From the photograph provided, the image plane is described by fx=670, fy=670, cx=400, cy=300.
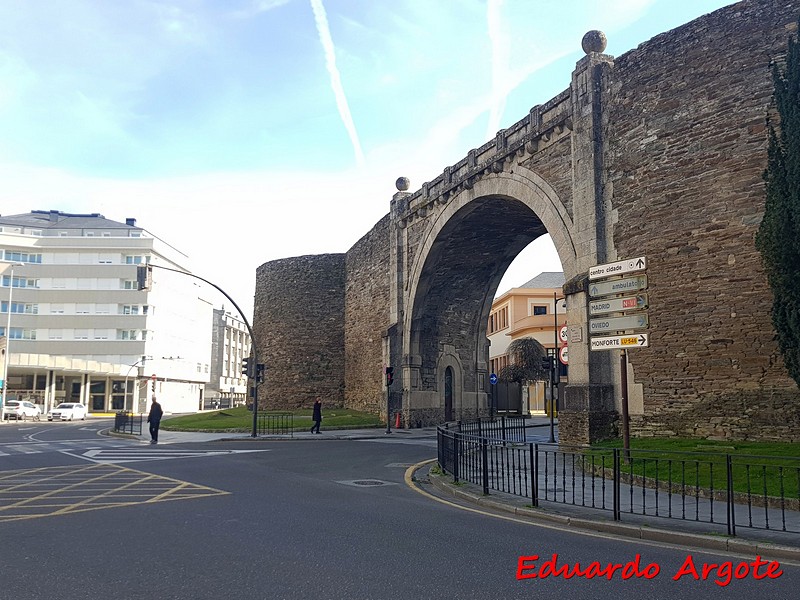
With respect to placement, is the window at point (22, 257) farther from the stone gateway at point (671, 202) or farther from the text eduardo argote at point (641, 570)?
the text eduardo argote at point (641, 570)

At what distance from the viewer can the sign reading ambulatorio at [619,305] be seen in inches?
414

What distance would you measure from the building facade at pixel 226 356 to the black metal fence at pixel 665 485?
306 feet

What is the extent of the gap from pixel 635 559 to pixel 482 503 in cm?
357

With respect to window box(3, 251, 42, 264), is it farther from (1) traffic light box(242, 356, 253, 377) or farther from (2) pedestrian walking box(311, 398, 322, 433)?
(2) pedestrian walking box(311, 398, 322, 433)

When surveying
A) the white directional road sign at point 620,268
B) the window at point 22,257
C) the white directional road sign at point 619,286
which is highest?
→ the window at point 22,257

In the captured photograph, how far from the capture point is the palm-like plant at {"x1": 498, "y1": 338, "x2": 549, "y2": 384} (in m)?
43.5

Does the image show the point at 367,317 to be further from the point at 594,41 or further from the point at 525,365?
the point at 594,41

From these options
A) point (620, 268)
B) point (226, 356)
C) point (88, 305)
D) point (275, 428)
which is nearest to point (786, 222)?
point (620, 268)

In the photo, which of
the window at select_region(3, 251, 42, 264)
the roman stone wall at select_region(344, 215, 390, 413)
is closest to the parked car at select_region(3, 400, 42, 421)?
the roman stone wall at select_region(344, 215, 390, 413)

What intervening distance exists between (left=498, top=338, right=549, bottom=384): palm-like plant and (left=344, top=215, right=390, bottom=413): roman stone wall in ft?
36.3

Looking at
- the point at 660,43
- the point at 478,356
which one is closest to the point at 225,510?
the point at 660,43

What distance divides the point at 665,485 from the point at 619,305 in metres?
3.10

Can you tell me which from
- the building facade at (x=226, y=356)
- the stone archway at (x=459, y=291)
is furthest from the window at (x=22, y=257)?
the stone archway at (x=459, y=291)

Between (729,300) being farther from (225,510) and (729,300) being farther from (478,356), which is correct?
(478,356)
